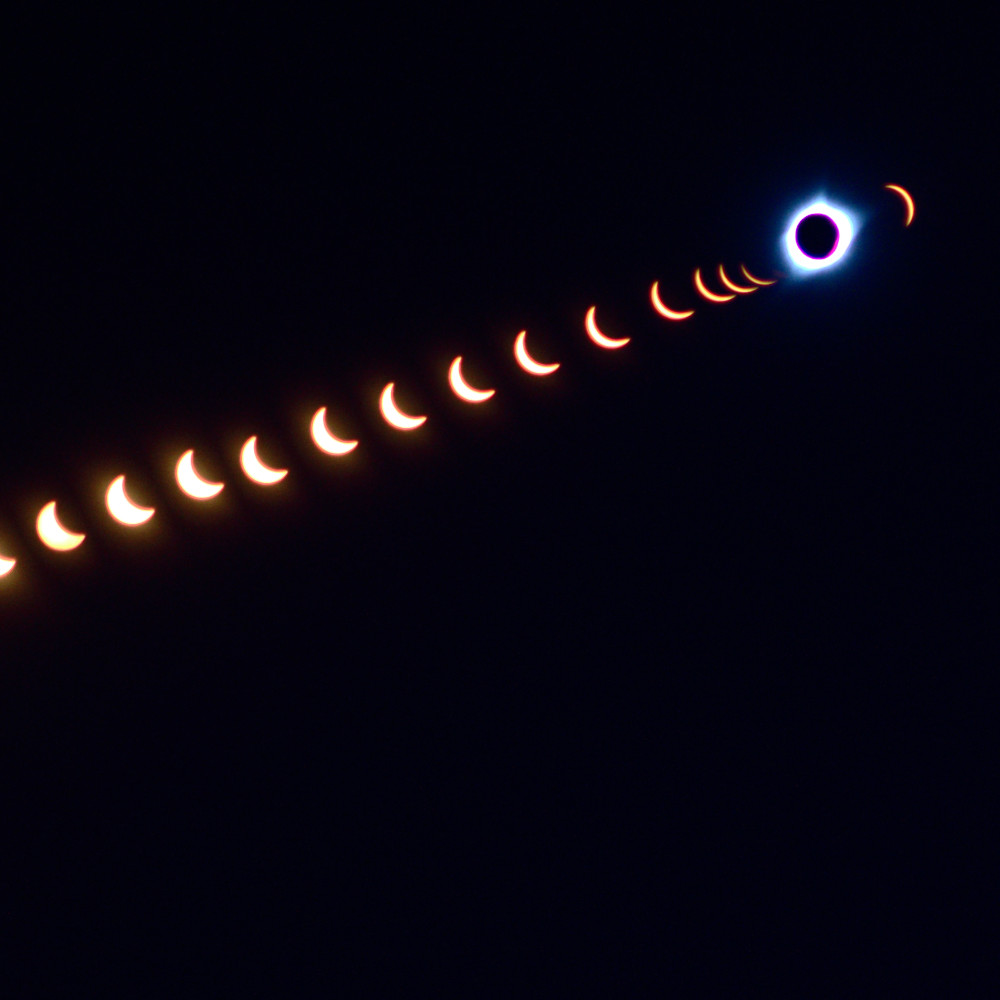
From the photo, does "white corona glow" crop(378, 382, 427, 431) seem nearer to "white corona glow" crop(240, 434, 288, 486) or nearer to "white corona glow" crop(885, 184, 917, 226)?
"white corona glow" crop(240, 434, 288, 486)

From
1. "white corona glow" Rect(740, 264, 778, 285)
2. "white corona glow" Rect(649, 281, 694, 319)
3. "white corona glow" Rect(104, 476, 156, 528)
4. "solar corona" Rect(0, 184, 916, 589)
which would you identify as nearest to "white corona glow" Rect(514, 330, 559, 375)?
"solar corona" Rect(0, 184, 916, 589)

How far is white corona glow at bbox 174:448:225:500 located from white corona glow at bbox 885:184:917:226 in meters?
0.90

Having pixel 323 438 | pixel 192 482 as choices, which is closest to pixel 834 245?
pixel 323 438

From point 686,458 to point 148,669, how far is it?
0.62 m

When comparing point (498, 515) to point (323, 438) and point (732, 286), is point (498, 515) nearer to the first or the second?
point (323, 438)

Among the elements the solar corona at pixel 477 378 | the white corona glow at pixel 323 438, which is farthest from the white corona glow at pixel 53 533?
the white corona glow at pixel 323 438

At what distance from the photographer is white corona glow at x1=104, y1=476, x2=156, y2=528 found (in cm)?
73

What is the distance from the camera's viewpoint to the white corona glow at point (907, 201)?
98 cm

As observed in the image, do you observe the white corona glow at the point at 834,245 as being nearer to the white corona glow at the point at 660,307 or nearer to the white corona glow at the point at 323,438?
the white corona glow at the point at 660,307

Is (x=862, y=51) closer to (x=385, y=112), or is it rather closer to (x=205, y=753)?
(x=385, y=112)

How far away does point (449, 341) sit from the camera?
84cm

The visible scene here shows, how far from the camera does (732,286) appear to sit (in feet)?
3.07

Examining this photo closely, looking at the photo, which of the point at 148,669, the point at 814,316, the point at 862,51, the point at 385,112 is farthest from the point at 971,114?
the point at 148,669

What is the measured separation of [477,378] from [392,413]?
0.11m
